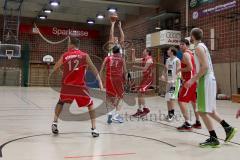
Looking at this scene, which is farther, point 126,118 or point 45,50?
point 45,50

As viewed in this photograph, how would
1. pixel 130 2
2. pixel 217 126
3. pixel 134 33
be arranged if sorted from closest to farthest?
pixel 217 126 < pixel 130 2 < pixel 134 33

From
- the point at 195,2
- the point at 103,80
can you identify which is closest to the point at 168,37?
the point at 195,2

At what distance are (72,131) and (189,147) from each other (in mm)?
2316

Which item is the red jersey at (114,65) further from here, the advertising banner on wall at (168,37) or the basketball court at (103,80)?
the advertising banner on wall at (168,37)

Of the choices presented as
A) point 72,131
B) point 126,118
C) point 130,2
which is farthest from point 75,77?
point 130,2

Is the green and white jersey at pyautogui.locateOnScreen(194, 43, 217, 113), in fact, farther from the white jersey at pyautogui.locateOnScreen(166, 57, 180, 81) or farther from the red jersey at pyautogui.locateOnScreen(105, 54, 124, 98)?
the red jersey at pyautogui.locateOnScreen(105, 54, 124, 98)

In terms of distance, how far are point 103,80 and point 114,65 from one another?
3513mm

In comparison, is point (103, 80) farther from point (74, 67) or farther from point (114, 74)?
point (74, 67)

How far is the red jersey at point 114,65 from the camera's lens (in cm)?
782

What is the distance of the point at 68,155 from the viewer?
4566 millimetres

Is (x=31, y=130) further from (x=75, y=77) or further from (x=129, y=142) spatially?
(x=129, y=142)

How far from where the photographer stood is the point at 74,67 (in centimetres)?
606

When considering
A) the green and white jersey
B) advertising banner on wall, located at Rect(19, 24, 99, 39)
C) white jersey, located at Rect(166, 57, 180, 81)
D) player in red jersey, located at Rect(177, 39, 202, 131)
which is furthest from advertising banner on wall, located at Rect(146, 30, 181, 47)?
the green and white jersey

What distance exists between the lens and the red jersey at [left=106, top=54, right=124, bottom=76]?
25.6ft
